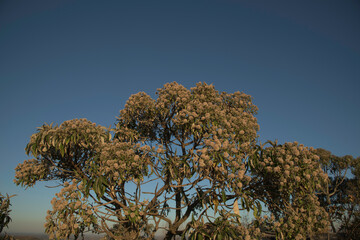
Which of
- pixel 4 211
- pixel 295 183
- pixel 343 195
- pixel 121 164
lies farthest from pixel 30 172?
pixel 343 195

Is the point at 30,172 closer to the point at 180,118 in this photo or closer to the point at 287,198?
the point at 180,118

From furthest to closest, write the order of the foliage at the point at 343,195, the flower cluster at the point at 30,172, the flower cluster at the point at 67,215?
the foliage at the point at 343,195, the flower cluster at the point at 30,172, the flower cluster at the point at 67,215

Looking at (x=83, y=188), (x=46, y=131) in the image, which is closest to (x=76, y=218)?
(x=83, y=188)

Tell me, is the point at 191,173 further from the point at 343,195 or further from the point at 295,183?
the point at 343,195

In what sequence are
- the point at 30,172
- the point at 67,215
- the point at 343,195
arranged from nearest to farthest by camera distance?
the point at 67,215 < the point at 30,172 < the point at 343,195

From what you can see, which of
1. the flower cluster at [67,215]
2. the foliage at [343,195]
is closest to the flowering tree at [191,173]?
the flower cluster at [67,215]

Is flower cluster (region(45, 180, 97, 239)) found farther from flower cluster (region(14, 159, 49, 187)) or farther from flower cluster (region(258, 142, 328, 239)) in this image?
flower cluster (region(258, 142, 328, 239))

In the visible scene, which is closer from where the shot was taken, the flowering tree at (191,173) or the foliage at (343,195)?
→ the flowering tree at (191,173)

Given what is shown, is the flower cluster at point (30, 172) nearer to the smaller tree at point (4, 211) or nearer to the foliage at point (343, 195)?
the smaller tree at point (4, 211)

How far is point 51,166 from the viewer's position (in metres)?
7.36

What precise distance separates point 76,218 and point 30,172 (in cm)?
359

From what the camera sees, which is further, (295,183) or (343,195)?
(343,195)

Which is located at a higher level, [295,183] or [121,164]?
[121,164]

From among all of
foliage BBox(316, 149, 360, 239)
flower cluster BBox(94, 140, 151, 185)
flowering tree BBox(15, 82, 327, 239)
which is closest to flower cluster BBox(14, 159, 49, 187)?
flowering tree BBox(15, 82, 327, 239)
